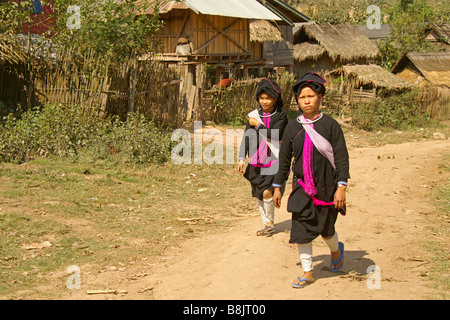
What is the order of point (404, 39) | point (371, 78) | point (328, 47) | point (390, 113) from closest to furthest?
1. point (390, 113)
2. point (371, 78)
3. point (328, 47)
4. point (404, 39)

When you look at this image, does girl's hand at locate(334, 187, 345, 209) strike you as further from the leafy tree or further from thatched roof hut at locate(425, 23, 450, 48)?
thatched roof hut at locate(425, 23, 450, 48)

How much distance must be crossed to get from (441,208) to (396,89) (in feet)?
48.4

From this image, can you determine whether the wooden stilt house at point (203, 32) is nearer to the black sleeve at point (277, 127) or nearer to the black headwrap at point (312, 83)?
the black sleeve at point (277, 127)

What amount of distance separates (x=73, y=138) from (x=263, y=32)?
43.3 ft

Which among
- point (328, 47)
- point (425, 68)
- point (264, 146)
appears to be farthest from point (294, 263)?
point (328, 47)

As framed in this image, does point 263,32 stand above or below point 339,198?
above

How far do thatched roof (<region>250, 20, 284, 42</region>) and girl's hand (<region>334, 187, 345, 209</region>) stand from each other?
1741cm

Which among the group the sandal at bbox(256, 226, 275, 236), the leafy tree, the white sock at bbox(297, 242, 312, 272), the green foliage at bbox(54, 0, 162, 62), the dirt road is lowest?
the dirt road

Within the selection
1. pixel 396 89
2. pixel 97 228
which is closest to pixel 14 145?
pixel 97 228

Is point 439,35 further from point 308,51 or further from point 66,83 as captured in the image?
point 66,83

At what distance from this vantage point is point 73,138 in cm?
1045

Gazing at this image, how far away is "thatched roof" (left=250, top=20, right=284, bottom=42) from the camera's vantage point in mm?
21595

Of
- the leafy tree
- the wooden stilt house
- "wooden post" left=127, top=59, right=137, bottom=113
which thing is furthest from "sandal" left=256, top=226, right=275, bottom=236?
the leafy tree

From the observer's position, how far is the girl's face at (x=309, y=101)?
4.65 metres
